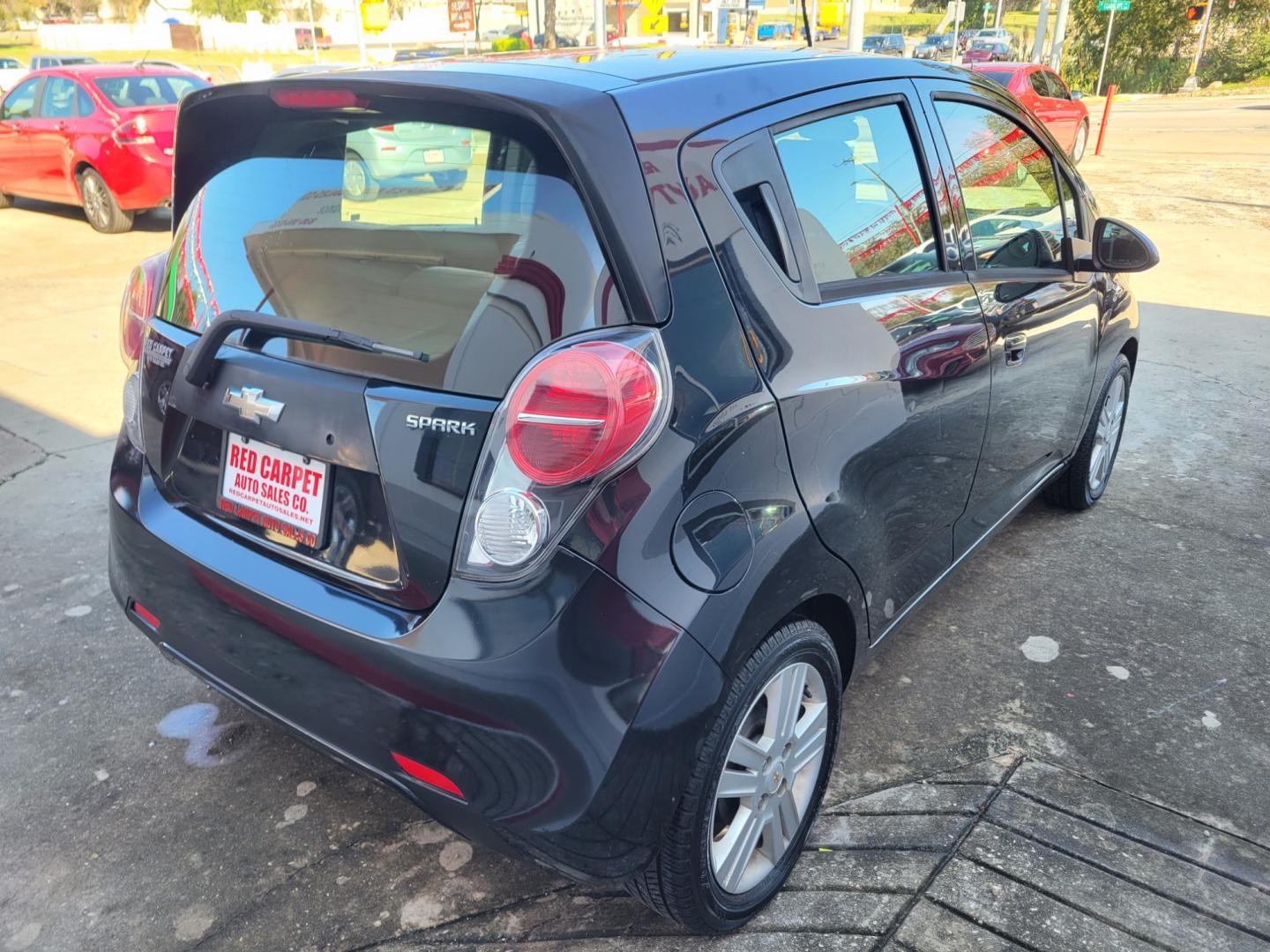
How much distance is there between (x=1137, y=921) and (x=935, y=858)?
42 cm

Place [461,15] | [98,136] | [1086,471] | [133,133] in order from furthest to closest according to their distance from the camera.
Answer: [461,15] < [98,136] < [133,133] < [1086,471]

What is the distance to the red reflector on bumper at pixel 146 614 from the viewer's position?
2.21 metres

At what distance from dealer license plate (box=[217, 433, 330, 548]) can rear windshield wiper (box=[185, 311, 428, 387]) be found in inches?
6.2

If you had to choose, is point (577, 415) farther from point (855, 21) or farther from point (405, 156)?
point (855, 21)

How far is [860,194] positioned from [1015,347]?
832 millimetres

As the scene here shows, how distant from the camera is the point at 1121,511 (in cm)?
422

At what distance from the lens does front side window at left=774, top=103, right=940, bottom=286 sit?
2.15 meters

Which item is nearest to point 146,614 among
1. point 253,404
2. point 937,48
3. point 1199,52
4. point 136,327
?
point 253,404

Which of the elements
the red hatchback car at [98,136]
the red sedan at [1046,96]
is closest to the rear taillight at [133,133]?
the red hatchback car at [98,136]

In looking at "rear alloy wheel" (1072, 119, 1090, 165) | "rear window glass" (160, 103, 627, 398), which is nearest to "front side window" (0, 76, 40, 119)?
"rear window glass" (160, 103, 627, 398)

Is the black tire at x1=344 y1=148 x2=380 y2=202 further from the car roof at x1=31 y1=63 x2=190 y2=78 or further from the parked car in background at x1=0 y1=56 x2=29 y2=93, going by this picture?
the parked car in background at x1=0 y1=56 x2=29 y2=93

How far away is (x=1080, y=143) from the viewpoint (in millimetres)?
16828

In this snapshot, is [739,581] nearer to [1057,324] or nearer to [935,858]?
[935,858]

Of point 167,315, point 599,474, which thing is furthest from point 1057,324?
point 167,315
